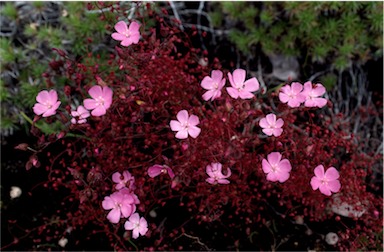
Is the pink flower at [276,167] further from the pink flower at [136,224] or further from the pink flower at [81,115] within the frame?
the pink flower at [81,115]

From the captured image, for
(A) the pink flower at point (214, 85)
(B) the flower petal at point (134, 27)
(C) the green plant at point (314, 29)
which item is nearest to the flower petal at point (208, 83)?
(A) the pink flower at point (214, 85)

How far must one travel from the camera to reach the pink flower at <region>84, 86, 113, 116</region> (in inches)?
82.9

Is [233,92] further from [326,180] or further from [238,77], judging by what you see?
[326,180]

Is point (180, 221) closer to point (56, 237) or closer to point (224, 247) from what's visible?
point (224, 247)

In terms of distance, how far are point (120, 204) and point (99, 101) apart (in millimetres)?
431

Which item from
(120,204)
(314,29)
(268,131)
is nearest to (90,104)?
(120,204)

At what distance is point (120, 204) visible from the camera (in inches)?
85.5

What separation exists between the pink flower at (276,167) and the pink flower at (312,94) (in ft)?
0.89

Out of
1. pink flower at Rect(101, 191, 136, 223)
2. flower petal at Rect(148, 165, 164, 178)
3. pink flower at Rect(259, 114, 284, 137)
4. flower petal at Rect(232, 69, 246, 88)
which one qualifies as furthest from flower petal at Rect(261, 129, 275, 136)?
pink flower at Rect(101, 191, 136, 223)

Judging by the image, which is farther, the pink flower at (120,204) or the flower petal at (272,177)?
the pink flower at (120,204)

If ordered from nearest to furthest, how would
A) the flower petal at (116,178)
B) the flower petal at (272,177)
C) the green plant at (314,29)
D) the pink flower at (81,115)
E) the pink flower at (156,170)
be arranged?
1. the flower petal at (272,177)
2. the pink flower at (156,170)
3. the pink flower at (81,115)
4. the flower petal at (116,178)
5. the green plant at (314,29)

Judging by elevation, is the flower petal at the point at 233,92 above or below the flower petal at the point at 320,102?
above

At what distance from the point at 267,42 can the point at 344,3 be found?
0.46m

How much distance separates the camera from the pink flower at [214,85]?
6.79 ft
